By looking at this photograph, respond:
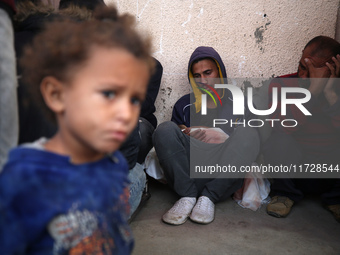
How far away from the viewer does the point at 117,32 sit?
781mm

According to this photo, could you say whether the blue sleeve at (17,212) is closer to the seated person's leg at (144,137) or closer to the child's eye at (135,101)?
the child's eye at (135,101)

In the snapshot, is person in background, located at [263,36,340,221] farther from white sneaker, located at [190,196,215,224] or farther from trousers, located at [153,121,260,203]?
white sneaker, located at [190,196,215,224]

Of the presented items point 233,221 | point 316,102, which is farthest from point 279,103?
point 233,221

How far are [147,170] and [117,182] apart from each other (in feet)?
5.70

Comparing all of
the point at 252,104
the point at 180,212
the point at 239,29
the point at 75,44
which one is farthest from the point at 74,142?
the point at 239,29

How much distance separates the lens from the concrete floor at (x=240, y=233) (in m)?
1.82

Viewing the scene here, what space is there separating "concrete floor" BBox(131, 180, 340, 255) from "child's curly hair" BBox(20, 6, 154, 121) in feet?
4.30

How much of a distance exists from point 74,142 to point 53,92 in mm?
144

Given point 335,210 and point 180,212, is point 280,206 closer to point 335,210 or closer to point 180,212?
point 335,210

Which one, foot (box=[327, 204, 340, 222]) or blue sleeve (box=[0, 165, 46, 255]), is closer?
blue sleeve (box=[0, 165, 46, 255])

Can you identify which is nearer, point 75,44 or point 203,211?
point 75,44

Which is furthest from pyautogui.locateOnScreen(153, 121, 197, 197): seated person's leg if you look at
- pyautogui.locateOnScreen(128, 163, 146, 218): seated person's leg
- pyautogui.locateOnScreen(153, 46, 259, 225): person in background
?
pyautogui.locateOnScreen(128, 163, 146, 218): seated person's leg

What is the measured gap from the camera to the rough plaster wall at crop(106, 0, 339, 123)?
293 cm

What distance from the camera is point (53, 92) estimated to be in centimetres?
80
